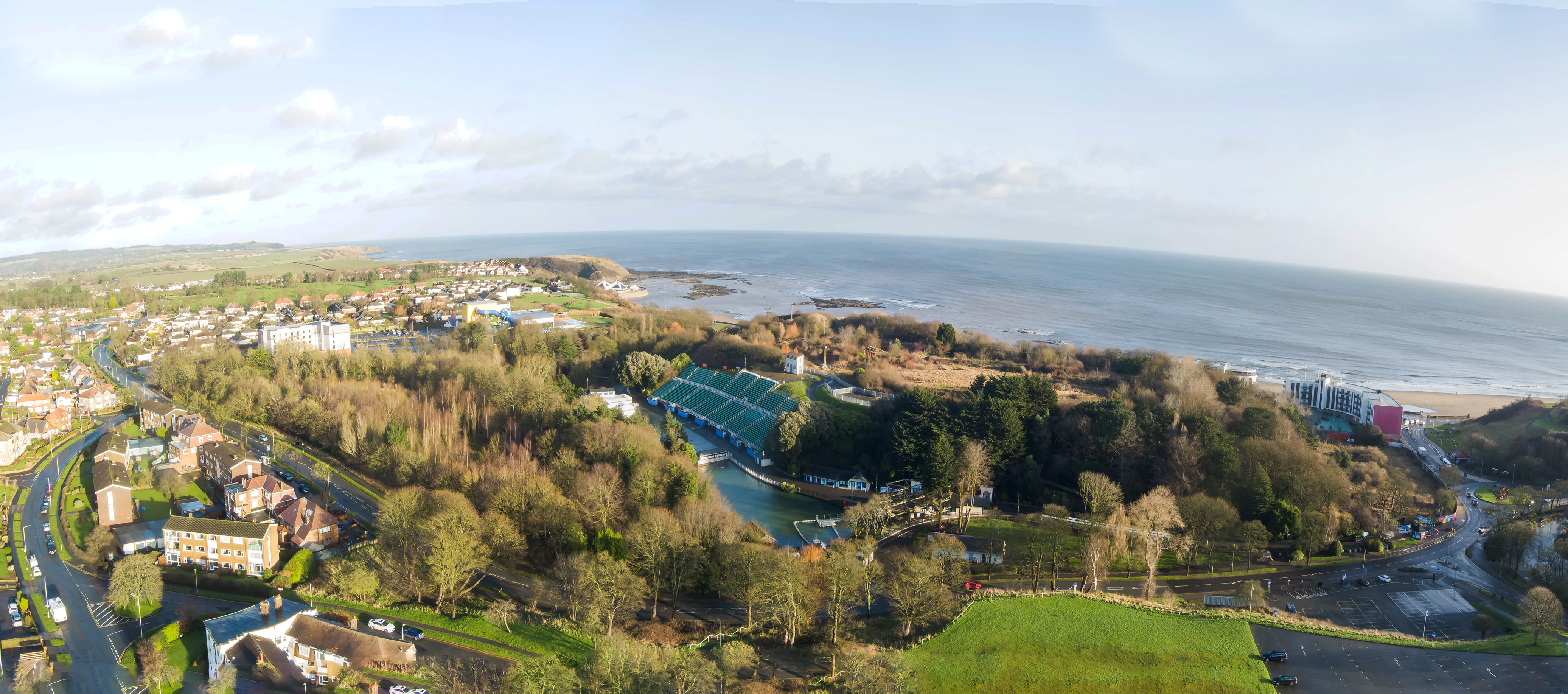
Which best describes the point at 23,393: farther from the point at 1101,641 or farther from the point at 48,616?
the point at 1101,641

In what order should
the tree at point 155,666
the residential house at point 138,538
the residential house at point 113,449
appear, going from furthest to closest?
the residential house at point 113,449 < the residential house at point 138,538 < the tree at point 155,666

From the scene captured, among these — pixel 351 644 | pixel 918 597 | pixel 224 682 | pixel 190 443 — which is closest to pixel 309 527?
pixel 224 682

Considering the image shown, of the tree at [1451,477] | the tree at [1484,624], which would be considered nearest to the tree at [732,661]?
the tree at [1484,624]

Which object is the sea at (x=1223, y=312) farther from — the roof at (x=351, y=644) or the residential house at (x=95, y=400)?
the roof at (x=351, y=644)

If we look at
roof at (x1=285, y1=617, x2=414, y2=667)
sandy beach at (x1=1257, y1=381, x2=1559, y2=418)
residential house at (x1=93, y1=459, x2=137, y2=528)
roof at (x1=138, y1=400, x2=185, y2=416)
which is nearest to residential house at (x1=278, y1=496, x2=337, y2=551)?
residential house at (x1=93, y1=459, x2=137, y2=528)

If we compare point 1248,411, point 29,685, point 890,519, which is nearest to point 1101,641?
point 890,519

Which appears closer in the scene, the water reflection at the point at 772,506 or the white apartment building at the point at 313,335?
the water reflection at the point at 772,506
